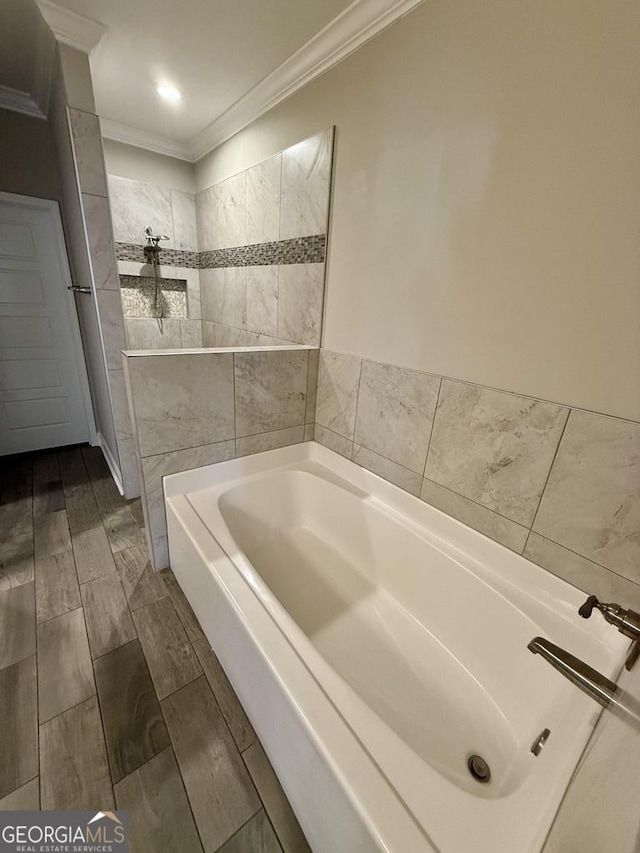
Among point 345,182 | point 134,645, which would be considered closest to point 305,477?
point 134,645

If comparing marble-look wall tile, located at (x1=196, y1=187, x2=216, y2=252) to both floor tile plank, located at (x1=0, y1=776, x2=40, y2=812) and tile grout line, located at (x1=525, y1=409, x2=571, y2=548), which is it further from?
floor tile plank, located at (x1=0, y1=776, x2=40, y2=812)

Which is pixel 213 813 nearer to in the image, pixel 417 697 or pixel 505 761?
pixel 417 697

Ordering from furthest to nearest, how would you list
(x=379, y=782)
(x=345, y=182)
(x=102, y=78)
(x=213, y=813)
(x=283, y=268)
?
(x=283, y=268), (x=102, y=78), (x=345, y=182), (x=213, y=813), (x=379, y=782)

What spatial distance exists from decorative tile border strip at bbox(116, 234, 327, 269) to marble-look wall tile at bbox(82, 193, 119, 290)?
2.66 ft

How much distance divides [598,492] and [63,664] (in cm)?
195

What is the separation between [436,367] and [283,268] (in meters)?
1.19

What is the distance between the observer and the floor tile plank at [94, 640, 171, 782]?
3.31 feet

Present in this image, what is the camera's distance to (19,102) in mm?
2160

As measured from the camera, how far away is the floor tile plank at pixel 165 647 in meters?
1.22

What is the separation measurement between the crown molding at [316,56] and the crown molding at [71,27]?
732 mm

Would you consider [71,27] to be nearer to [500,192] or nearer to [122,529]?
[500,192]

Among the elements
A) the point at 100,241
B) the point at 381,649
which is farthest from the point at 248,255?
the point at 381,649

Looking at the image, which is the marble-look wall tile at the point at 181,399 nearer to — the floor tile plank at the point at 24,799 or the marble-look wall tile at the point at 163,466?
the marble-look wall tile at the point at 163,466

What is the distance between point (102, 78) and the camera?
182 centimetres
